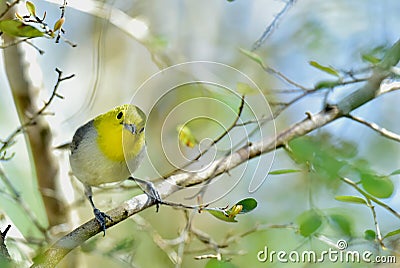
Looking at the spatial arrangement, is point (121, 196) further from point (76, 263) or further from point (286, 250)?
point (286, 250)

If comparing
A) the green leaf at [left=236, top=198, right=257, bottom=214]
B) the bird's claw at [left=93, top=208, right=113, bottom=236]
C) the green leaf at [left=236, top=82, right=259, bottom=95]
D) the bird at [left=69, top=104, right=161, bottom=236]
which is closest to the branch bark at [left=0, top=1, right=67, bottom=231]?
the bird at [left=69, top=104, right=161, bottom=236]

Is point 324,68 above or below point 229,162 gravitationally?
above

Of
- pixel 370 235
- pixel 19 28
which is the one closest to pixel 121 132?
pixel 19 28

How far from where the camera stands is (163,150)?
0.69m

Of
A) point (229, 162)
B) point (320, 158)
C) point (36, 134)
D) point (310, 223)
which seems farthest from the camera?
point (36, 134)

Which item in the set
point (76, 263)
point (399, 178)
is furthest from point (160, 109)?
point (76, 263)

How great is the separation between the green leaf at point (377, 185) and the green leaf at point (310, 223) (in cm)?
9

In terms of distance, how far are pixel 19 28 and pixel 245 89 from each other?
27 centimetres

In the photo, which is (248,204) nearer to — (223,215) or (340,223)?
(223,215)

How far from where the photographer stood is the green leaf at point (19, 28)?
1.80 ft

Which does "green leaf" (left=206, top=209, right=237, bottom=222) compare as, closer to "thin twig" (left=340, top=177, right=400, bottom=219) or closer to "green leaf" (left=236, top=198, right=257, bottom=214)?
"green leaf" (left=236, top=198, right=257, bottom=214)

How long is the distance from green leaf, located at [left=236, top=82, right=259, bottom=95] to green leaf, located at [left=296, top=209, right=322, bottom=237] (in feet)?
0.52

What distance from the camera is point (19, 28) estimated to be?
0.55m

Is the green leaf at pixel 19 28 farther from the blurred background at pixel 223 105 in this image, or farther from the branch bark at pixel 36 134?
the branch bark at pixel 36 134
